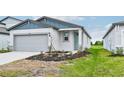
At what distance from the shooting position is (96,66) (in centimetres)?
1089

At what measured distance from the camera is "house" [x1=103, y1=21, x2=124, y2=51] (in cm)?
1126

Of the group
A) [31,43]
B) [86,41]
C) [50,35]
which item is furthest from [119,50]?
[31,43]

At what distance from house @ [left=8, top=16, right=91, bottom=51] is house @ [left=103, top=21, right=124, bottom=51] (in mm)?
978

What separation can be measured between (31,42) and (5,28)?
1.34m

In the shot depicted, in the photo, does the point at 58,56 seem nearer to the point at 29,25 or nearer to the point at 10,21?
the point at 29,25

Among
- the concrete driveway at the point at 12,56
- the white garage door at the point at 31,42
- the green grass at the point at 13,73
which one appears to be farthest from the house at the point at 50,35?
the green grass at the point at 13,73

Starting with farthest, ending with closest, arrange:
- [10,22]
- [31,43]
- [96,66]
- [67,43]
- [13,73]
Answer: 1. [31,43]
2. [67,43]
3. [10,22]
4. [96,66]
5. [13,73]

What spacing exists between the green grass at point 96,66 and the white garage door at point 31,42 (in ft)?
5.10

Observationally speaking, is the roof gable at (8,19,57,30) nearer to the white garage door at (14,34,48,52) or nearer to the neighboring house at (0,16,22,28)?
the neighboring house at (0,16,22,28)

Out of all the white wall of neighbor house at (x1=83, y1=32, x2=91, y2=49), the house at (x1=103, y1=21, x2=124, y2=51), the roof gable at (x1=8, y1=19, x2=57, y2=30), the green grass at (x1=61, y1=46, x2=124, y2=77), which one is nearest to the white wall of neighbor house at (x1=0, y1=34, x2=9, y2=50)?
the roof gable at (x1=8, y1=19, x2=57, y2=30)

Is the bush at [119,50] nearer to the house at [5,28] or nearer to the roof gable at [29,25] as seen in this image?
the roof gable at [29,25]

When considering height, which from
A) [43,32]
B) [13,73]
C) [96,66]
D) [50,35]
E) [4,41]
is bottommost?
[13,73]
